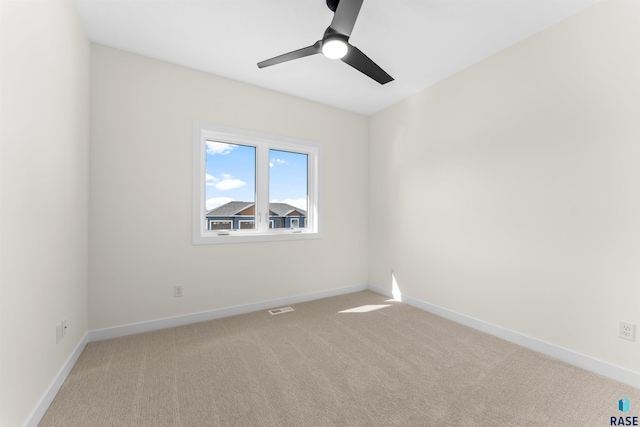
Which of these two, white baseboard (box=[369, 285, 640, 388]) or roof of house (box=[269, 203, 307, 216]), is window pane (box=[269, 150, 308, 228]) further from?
white baseboard (box=[369, 285, 640, 388])

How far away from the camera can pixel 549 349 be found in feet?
7.35

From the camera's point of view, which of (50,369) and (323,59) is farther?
(323,59)

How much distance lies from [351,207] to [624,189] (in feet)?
9.05

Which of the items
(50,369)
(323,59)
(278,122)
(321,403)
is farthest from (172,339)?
(323,59)

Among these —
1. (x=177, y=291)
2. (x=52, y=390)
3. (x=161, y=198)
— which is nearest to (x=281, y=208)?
(x=161, y=198)

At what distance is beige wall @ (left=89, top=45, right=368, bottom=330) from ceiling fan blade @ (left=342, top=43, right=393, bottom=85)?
1.60 m

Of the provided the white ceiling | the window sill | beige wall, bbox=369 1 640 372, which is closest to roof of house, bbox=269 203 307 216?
the window sill

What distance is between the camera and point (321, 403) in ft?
5.45

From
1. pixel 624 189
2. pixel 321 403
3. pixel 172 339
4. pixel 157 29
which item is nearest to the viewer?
pixel 321 403

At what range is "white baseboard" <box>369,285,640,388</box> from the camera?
6.18 ft

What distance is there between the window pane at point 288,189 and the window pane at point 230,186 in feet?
0.90

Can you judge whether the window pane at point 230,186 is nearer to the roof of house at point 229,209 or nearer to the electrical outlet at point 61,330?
the roof of house at point 229,209

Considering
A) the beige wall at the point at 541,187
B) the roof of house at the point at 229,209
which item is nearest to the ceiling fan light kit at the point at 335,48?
the beige wall at the point at 541,187

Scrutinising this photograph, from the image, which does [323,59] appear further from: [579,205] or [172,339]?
[172,339]
